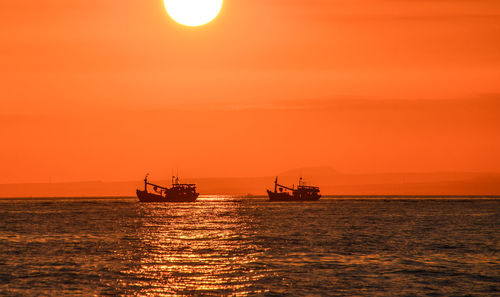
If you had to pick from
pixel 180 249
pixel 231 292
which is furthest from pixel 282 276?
pixel 180 249

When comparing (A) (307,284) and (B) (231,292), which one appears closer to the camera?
(B) (231,292)

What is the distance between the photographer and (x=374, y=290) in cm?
4338

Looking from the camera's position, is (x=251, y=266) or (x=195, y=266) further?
(x=251, y=266)

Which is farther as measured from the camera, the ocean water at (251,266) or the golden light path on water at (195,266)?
the golden light path on water at (195,266)

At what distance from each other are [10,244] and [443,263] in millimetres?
52424

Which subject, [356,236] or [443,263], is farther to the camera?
[356,236]

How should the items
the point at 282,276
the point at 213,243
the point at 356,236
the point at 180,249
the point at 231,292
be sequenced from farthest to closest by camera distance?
the point at 356,236
the point at 213,243
the point at 180,249
the point at 282,276
the point at 231,292

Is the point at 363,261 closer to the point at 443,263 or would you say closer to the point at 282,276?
the point at 443,263

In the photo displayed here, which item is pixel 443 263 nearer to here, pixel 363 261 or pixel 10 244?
pixel 363 261

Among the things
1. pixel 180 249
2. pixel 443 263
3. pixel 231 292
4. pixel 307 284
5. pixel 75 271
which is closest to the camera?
pixel 231 292

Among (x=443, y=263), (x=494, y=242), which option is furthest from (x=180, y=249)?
(x=494, y=242)

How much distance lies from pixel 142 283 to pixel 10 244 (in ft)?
132

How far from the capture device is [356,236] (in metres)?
91.2

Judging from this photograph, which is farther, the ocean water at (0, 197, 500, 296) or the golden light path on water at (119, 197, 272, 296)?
the golden light path on water at (119, 197, 272, 296)
